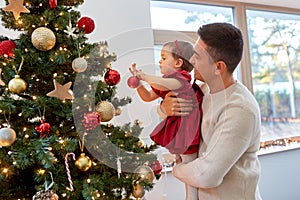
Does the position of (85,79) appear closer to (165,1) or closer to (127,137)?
(127,137)

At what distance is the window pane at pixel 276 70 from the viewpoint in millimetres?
3098

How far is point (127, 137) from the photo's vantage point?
4.08ft

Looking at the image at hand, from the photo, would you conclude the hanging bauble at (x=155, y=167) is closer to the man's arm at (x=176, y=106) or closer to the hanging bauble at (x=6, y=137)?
the man's arm at (x=176, y=106)

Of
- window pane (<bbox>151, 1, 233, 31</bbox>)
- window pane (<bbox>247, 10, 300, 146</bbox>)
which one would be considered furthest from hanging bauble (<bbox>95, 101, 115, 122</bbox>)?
window pane (<bbox>247, 10, 300, 146</bbox>)

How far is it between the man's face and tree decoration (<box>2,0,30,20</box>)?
629 mm

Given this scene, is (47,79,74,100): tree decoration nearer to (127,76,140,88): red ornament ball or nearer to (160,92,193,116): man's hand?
(127,76,140,88): red ornament ball

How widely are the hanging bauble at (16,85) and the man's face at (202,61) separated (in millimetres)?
607

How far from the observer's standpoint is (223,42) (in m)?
1.08

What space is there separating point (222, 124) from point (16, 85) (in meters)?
0.71

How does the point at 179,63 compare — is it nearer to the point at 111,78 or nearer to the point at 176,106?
the point at 176,106

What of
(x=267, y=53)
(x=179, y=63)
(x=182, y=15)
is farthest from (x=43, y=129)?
(x=267, y=53)

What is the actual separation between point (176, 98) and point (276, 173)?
219cm

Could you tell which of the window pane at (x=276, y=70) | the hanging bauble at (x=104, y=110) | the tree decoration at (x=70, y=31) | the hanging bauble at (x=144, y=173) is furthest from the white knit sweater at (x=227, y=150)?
the window pane at (x=276, y=70)

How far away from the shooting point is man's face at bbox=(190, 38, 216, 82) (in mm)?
1113
